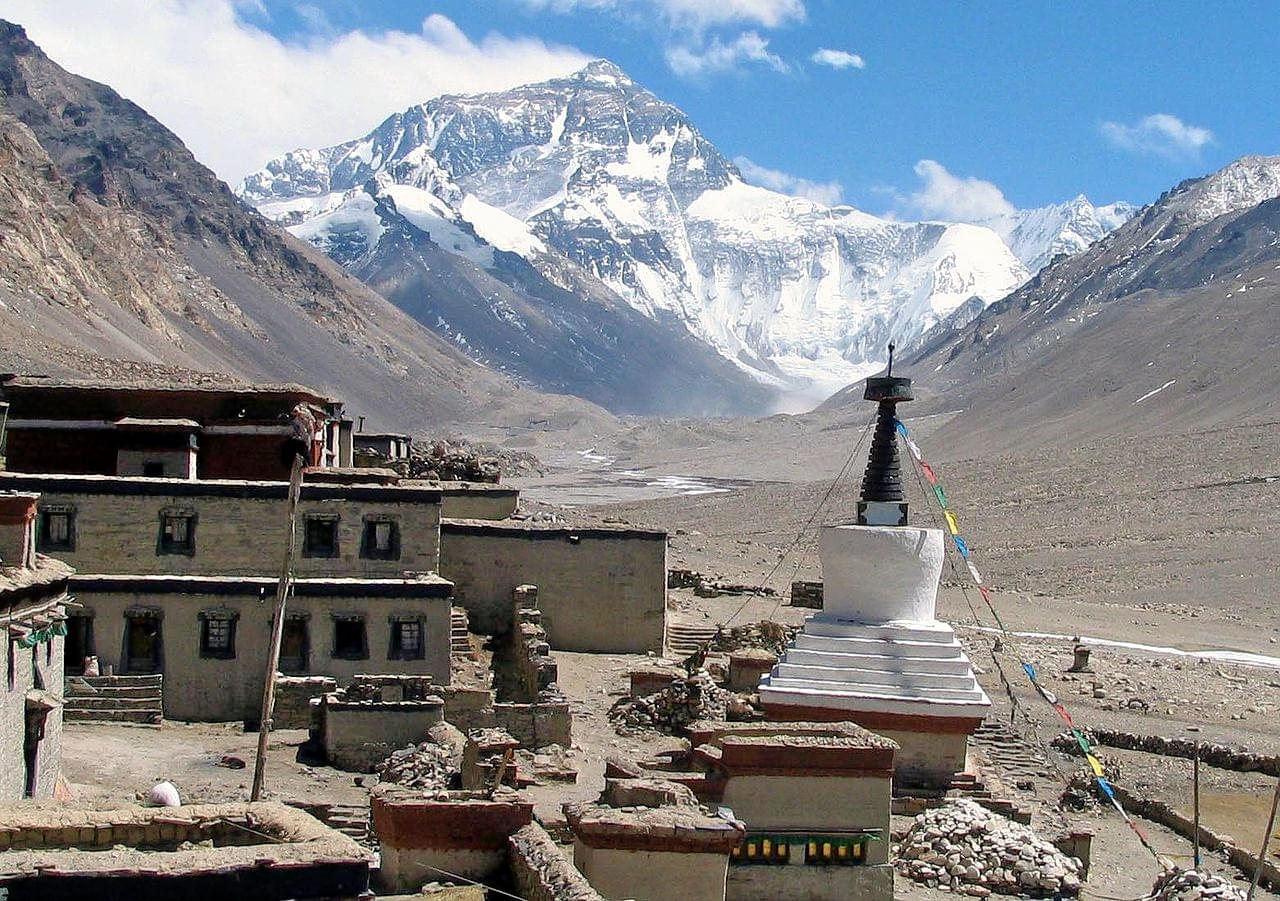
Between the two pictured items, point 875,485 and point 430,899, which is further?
point 875,485

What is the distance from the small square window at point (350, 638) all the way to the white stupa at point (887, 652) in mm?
6760

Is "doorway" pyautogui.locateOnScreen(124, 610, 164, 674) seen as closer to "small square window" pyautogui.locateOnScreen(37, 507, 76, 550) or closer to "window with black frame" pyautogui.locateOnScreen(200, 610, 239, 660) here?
"window with black frame" pyautogui.locateOnScreen(200, 610, 239, 660)

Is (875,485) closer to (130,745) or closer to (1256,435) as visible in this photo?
(130,745)

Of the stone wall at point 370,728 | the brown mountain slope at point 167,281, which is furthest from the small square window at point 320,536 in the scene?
the brown mountain slope at point 167,281

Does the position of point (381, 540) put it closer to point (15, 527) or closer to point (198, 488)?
point (198, 488)

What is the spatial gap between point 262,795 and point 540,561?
11.6 meters

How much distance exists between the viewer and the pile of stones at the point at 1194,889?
13.8 meters

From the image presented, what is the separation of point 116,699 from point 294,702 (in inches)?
89.2

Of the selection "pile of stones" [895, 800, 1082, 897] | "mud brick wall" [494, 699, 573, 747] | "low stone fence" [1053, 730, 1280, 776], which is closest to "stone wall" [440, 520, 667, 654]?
"mud brick wall" [494, 699, 573, 747]

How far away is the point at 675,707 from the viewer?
21047 millimetres

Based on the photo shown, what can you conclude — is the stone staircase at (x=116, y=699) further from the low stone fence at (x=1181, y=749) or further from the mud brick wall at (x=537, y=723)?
the low stone fence at (x=1181, y=749)

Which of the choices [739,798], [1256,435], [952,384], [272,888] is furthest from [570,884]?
[952,384]

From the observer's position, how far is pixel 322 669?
21.0m

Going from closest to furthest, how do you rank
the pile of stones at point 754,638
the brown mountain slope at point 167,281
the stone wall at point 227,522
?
the stone wall at point 227,522 → the pile of stones at point 754,638 → the brown mountain slope at point 167,281
